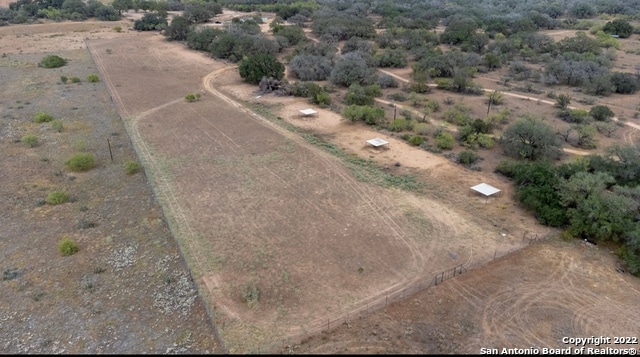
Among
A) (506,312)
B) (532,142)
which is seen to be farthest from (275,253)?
(532,142)

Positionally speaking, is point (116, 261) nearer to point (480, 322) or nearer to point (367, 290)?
point (367, 290)

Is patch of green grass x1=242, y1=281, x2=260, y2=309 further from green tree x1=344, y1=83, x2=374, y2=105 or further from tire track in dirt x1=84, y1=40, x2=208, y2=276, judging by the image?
green tree x1=344, y1=83, x2=374, y2=105

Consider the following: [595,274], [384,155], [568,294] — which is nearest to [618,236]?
[595,274]

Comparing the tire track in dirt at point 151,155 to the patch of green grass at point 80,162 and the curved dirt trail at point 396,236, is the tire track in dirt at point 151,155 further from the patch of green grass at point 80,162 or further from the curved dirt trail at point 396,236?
the curved dirt trail at point 396,236

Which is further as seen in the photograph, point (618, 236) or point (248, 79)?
point (248, 79)

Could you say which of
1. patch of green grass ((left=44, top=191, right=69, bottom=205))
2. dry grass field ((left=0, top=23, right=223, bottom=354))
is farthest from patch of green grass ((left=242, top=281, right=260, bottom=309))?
patch of green grass ((left=44, top=191, right=69, bottom=205))

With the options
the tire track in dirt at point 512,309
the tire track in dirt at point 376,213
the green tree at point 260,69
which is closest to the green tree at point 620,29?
the green tree at point 260,69
